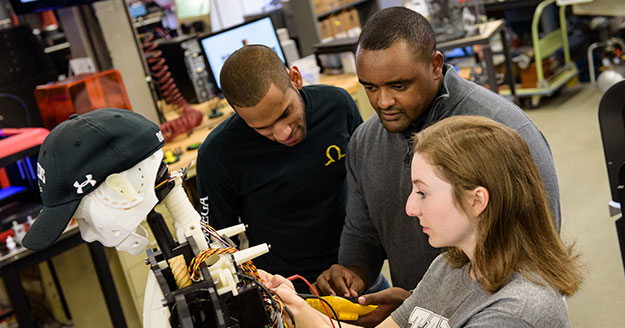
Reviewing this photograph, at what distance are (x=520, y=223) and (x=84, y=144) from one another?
833 mm

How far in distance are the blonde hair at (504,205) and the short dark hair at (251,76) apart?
775 millimetres

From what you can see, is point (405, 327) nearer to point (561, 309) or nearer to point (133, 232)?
point (561, 309)

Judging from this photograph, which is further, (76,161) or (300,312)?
(300,312)

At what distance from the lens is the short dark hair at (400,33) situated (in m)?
1.51

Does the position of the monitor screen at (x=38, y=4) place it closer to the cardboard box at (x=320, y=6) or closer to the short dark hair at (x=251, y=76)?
the short dark hair at (x=251, y=76)

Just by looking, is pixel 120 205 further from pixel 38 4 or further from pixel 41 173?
pixel 38 4

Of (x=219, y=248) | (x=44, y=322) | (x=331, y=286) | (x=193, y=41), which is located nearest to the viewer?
(x=219, y=248)

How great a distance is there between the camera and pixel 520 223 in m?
1.14

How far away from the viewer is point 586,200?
12.6 feet

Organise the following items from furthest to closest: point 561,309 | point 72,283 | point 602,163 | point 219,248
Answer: point 602,163
point 72,283
point 219,248
point 561,309

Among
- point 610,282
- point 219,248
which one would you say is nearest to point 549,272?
point 219,248

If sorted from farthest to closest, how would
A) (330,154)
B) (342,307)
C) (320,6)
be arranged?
(320,6)
(330,154)
(342,307)

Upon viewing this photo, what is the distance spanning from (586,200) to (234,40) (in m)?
2.47

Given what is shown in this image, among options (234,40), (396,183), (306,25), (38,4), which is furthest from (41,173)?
(306,25)
